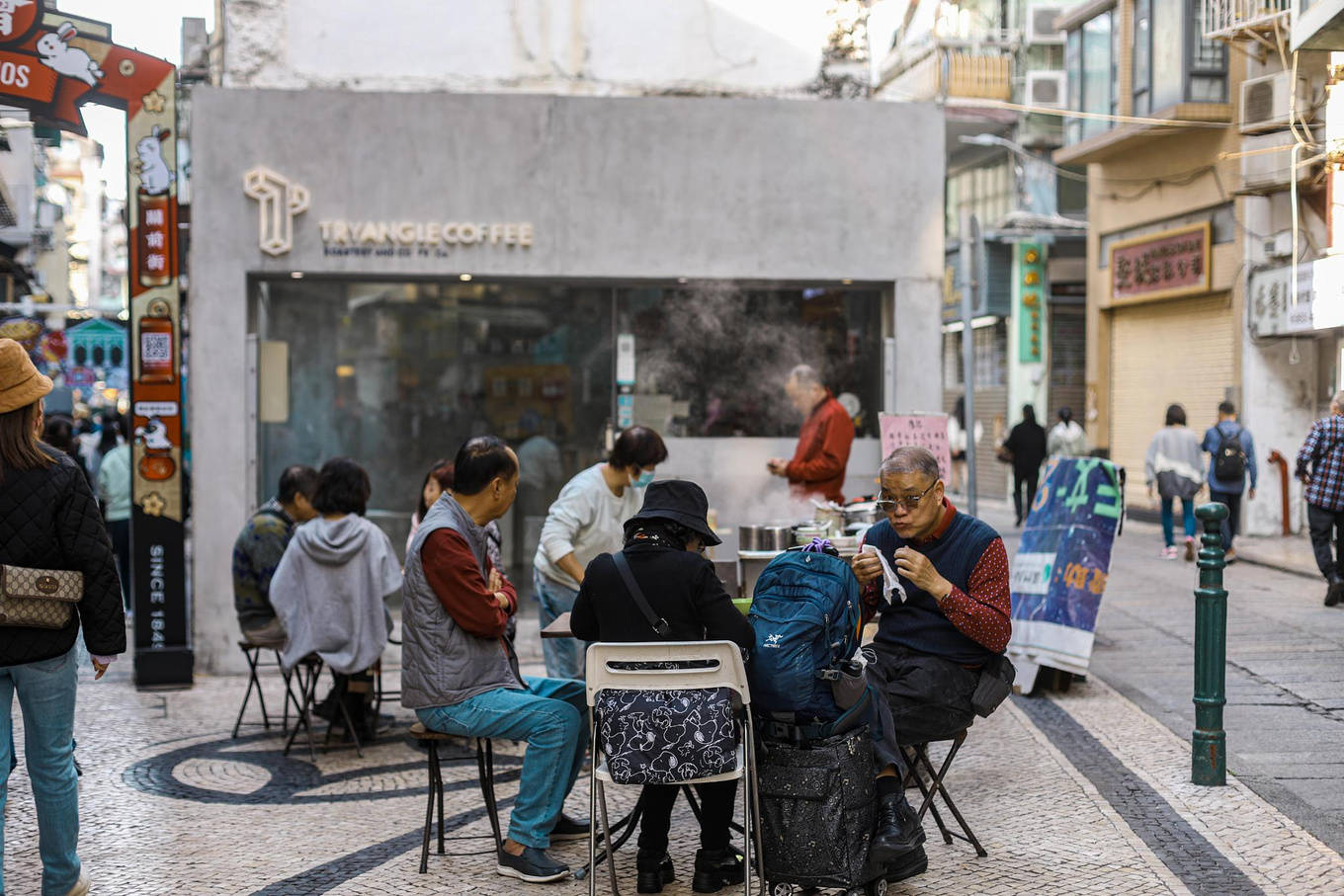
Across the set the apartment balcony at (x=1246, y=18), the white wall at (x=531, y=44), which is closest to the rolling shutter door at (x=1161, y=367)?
the apartment balcony at (x=1246, y=18)

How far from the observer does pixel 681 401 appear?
10.5 metres

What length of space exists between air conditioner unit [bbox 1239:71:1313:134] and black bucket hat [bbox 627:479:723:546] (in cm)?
1505

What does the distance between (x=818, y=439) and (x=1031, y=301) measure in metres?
18.8

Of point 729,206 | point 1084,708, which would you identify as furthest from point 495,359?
point 1084,708

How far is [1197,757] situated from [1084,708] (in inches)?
72.4

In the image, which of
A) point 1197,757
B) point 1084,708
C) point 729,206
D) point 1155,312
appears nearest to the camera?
point 1197,757

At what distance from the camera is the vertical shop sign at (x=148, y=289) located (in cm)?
870

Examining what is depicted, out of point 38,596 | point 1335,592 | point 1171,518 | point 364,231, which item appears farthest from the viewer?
point 1171,518

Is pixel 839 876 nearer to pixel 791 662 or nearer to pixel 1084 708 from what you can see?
pixel 791 662

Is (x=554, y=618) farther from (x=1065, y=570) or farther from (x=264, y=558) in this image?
(x=1065, y=570)

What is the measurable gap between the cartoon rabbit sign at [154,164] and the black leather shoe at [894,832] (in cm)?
636

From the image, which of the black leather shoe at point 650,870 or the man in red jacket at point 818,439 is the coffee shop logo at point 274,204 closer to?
the man in red jacket at point 818,439

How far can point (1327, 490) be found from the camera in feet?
39.1

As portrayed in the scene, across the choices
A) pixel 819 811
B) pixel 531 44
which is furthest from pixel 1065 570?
pixel 531 44
